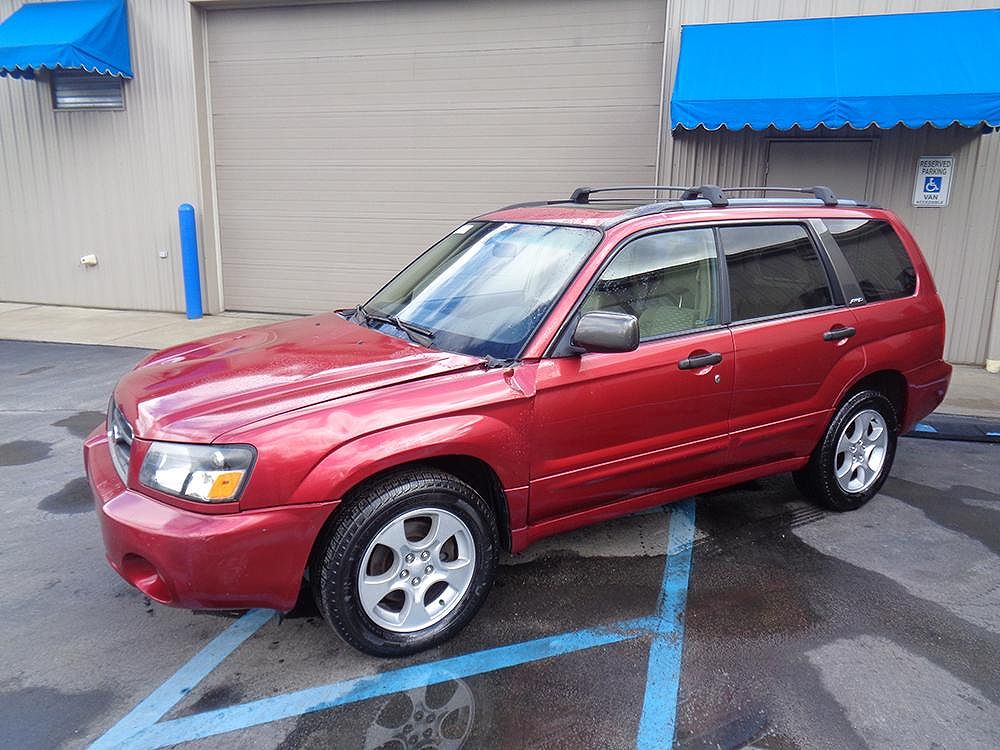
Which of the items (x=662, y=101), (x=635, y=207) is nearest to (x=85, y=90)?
(x=662, y=101)

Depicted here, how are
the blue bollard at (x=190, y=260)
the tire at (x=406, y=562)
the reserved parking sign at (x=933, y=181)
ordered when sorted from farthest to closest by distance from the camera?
the blue bollard at (x=190, y=260)
the reserved parking sign at (x=933, y=181)
the tire at (x=406, y=562)

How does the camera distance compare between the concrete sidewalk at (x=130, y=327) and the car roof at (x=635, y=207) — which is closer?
the car roof at (x=635, y=207)

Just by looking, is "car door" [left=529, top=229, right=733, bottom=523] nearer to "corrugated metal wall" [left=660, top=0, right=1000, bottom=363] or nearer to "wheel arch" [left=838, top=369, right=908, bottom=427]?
"wheel arch" [left=838, top=369, right=908, bottom=427]

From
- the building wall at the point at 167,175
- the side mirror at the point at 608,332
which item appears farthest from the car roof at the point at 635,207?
the building wall at the point at 167,175

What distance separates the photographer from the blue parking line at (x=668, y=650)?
268 cm

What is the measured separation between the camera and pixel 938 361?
4.79 m

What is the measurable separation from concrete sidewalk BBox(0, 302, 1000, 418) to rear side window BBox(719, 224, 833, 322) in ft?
13.5

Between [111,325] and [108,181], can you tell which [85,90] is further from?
[111,325]

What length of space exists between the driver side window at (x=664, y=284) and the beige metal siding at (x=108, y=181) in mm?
8996

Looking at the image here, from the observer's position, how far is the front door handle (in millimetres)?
3586

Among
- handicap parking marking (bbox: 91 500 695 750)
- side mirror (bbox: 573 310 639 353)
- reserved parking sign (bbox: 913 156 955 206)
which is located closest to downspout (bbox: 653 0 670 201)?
reserved parking sign (bbox: 913 156 955 206)

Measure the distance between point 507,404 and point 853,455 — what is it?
8.29ft

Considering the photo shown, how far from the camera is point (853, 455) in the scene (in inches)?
179

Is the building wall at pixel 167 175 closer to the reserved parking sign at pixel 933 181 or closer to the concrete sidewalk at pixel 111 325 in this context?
the reserved parking sign at pixel 933 181
